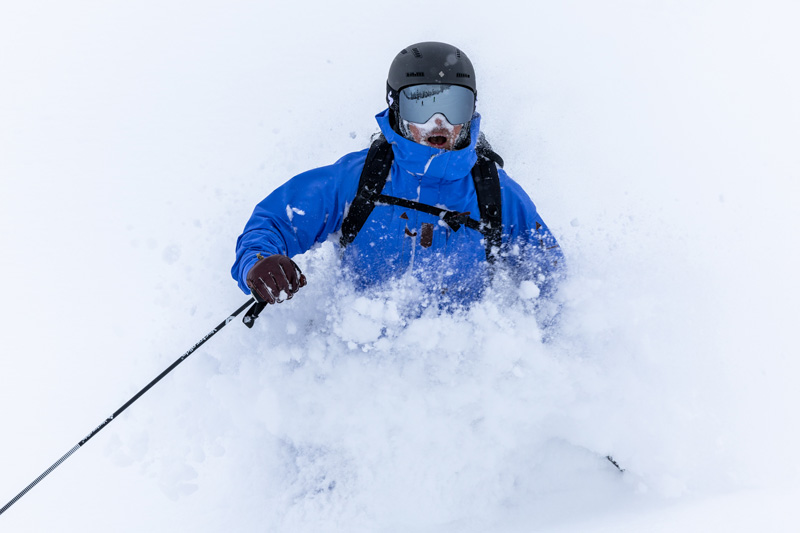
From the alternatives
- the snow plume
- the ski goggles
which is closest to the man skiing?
the ski goggles

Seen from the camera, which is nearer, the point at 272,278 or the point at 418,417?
the point at 272,278

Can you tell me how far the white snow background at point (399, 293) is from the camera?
2.54 meters

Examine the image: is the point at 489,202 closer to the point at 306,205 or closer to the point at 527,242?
the point at 527,242

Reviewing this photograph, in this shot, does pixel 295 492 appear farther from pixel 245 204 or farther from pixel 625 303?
pixel 625 303

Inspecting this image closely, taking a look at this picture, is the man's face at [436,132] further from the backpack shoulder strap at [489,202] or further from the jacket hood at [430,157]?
the backpack shoulder strap at [489,202]

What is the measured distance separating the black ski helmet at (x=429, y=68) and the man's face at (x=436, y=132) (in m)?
0.16

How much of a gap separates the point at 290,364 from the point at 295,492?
2.26 ft

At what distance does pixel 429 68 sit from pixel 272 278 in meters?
1.24

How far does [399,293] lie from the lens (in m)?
2.53

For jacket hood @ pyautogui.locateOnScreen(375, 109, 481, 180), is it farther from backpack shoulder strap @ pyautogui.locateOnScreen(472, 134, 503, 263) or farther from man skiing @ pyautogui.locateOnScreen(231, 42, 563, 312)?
backpack shoulder strap @ pyautogui.locateOnScreen(472, 134, 503, 263)

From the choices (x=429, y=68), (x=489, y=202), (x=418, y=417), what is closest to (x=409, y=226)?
(x=489, y=202)

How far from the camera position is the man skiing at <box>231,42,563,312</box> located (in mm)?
2234

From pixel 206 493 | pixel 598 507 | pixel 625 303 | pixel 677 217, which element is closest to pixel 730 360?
pixel 625 303

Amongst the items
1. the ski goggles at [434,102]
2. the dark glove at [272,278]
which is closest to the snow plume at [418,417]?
the dark glove at [272,278]
